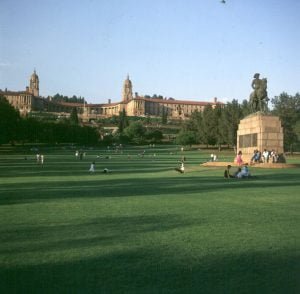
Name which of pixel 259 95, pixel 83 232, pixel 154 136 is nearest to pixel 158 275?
pixel 83 232

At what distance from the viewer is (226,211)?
11.7m

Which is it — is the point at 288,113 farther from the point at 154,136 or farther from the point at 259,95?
the point at 154,136

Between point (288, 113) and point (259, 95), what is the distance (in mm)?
48488

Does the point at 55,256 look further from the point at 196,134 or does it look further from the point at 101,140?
the point at 101,140

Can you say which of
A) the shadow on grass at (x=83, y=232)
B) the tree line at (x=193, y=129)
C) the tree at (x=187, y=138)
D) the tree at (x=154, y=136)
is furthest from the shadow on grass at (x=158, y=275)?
the tree at (x=154, y=136)

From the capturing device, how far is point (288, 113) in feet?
269

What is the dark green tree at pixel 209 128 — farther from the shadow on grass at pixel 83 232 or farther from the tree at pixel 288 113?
the shadow on grass at pixel 83 232

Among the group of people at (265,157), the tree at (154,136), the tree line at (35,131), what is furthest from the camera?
the tree at (154,136)

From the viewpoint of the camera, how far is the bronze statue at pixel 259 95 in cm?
3653

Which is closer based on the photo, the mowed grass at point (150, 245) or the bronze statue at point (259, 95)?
the mowed grass at point (150, 245)

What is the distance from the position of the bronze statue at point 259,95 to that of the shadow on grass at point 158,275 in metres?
30.8

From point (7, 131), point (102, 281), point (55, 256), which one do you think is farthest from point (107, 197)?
point (7, 131)

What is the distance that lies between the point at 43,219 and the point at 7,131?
62.9 metres

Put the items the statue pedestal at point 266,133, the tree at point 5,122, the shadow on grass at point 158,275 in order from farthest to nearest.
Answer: the tree at point 5,122
the statue pedestal at point 266,133
the shadow on grass at point 158,275
